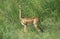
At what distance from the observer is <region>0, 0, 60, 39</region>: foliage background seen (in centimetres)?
1020

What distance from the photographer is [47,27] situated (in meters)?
10.8

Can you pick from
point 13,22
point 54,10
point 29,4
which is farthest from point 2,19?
point 54,10

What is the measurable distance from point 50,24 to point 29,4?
4.95ft

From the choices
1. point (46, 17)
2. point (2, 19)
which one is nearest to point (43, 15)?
point (46, 17)

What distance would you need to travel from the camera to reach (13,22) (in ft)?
37.1

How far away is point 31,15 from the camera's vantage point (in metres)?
11.5

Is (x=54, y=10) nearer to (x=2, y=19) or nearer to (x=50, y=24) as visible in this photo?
(x=50, y=24)

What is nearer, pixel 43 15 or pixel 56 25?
pixel 56 25

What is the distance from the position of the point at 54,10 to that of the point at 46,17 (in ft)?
1.59

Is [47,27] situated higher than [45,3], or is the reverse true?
[45,3]

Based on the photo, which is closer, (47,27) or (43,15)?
(47,27)

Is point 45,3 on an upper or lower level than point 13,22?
upper

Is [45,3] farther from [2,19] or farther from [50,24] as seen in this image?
[2,19]

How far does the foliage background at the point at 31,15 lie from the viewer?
1020cm
